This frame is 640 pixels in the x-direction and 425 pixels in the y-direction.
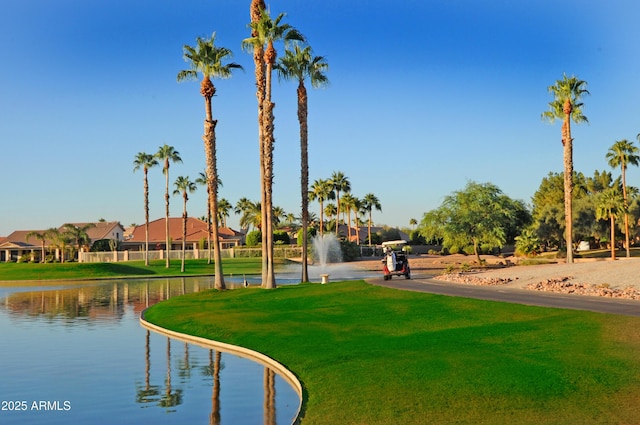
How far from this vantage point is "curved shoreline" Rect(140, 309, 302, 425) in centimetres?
1456

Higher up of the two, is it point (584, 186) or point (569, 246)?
point (584, 186)

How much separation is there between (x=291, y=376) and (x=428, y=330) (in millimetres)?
5547

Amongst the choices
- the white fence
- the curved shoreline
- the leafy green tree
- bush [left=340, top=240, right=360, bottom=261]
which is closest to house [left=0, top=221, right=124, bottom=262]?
the white fence

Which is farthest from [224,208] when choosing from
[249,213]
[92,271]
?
[92,271]

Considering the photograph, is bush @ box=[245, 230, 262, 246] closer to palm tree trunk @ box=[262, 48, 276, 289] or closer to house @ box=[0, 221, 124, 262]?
house @ box=[0, 221, 124, 262]

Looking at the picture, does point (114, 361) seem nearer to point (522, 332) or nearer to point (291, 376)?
point (291, 376)

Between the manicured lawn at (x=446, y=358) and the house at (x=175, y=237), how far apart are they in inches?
3670

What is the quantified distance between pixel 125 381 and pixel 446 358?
775 centimetres

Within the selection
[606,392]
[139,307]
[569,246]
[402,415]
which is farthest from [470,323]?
[569,246]

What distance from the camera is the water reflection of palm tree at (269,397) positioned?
1225cm

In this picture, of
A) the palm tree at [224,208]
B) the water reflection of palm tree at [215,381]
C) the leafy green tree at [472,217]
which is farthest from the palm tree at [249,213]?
the water reflection of palm tree at [215,381]

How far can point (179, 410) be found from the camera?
12.9m

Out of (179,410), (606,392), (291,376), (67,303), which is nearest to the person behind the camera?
(606,392)

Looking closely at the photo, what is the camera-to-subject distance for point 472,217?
71.1 metres
